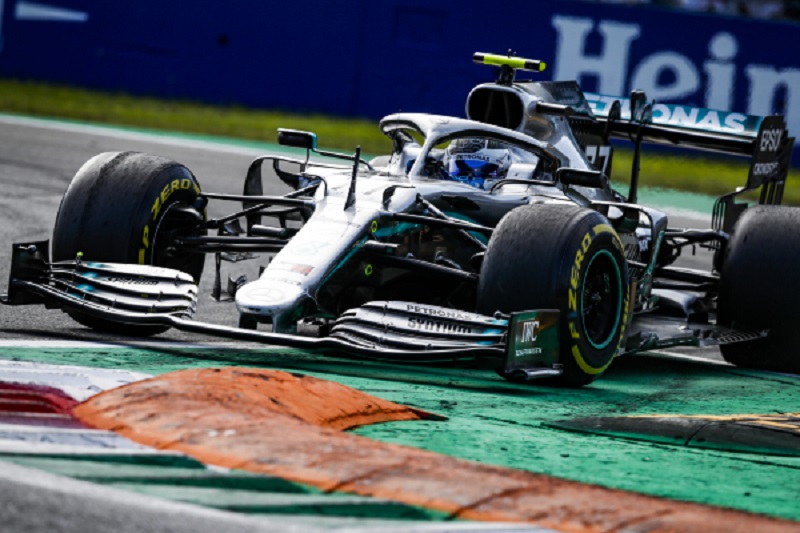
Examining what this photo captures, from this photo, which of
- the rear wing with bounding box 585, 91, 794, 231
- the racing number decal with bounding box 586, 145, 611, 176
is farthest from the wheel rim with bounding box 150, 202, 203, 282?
the rear wing with bounding box 585, 91, 794, 231

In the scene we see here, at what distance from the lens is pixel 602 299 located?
765 centimetres

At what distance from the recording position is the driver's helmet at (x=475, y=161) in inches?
338

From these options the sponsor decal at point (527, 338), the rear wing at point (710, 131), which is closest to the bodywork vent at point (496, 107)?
the rear wing at point (710, 131)

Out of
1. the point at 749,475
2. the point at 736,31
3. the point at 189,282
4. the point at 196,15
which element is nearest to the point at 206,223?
the point at 189,282

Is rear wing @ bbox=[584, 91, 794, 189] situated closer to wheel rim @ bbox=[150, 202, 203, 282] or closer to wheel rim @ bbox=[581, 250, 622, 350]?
wheel rim @ bbox=[581, 250, 622, 350]

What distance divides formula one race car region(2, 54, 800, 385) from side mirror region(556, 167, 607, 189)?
0.03 feet

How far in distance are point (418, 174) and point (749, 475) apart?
3297 millimetres

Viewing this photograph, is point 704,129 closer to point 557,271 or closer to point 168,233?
point 557,271

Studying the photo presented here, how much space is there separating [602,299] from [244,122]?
12178mm

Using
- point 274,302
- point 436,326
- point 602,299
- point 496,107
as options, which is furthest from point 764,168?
point 274,302

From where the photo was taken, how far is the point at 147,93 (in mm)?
19609

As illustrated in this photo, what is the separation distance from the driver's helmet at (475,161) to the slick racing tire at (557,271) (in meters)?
1.17

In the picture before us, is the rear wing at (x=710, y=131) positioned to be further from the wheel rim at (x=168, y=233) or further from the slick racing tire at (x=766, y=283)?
the wheel rim at (x=168, y=233)

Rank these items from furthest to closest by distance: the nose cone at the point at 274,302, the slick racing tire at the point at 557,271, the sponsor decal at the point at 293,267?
the sponsor decal at the point at 293,267
the slick racing tire at the point at 557,271
the nose cone at the point at 274,302
